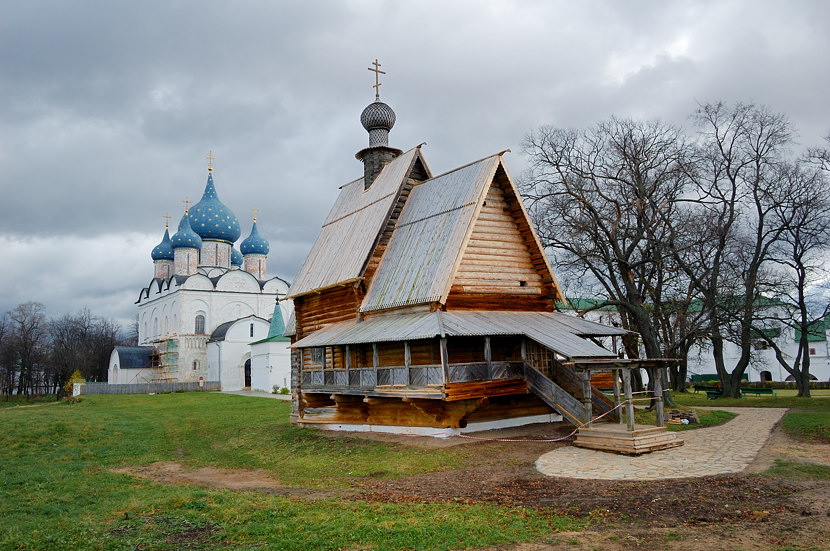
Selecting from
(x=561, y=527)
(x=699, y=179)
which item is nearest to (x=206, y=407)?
(x=699, y=179)

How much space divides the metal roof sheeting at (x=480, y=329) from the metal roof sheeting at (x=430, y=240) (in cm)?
67

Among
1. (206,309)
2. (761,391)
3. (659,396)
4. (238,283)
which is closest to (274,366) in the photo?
(206,309)

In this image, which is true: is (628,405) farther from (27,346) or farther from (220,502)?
(27,346)

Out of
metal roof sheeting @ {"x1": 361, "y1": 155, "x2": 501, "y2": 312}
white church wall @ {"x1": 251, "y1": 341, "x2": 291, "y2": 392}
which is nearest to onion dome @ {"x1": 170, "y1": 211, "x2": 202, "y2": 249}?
white church wall @ {"x1": 251, "y1": 341, "x2": 291, "y2": 392}

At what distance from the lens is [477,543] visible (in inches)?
288

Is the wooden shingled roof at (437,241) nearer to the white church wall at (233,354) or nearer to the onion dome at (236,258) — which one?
the white church wall at (233,354)

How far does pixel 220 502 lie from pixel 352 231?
1380 cm

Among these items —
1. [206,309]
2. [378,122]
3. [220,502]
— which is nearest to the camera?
[220,502]

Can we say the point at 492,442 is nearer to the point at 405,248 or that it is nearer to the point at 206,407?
the point at 405,248

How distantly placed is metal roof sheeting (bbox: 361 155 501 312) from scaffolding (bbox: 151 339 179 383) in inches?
1741

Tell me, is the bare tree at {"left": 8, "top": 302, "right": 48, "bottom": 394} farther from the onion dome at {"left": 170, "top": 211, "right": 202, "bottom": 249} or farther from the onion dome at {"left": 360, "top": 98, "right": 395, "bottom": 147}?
the onion dome at {"left": 360, "top": 98, "right": 395, "bottom": 147}

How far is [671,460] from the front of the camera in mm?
12031

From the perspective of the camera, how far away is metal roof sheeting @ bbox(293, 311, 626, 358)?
15.5 m

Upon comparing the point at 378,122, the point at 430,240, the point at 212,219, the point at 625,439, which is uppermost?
the point at 212,219
